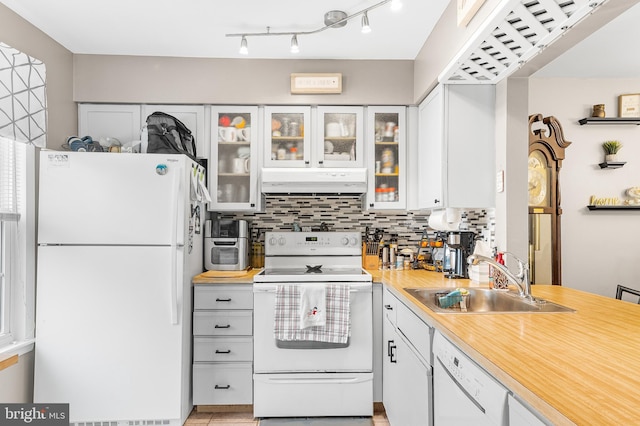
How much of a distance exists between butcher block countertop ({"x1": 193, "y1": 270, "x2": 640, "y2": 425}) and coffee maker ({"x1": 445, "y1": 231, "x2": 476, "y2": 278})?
68cm

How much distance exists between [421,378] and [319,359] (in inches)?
40.0

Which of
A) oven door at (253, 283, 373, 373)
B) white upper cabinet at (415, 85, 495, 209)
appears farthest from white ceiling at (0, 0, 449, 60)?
oven door at (253, 283, 373, 373)

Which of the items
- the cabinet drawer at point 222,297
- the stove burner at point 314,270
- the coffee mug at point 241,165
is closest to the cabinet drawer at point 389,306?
the stove burner at point 314,270

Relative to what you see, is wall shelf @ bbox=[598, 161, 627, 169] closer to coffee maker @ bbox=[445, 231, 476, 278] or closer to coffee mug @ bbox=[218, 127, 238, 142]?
coffee maker @ bbox=[445, 231, 476, 278]

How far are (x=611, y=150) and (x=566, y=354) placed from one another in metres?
2.95

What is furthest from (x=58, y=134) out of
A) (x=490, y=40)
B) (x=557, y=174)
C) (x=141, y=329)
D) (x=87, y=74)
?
(x=557, y=174)

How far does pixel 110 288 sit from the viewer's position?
Result: 2.40 meters

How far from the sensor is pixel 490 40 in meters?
1.83

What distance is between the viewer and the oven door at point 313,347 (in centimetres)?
261

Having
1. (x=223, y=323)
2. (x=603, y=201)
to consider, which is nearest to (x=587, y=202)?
(x=603, y=201)

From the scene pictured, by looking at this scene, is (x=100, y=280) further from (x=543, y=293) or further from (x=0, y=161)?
(x=543, y=293)

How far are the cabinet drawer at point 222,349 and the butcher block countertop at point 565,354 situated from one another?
4.21 ft

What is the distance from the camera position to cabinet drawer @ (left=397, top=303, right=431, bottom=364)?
1.65 m

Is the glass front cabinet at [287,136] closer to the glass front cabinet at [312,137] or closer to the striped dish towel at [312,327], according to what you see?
the glass front cabinet at [312,137]
